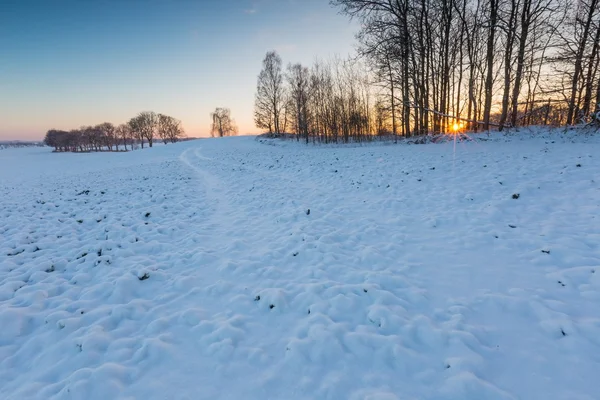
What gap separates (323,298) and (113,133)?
107471 mm

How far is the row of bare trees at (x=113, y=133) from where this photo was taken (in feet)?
263

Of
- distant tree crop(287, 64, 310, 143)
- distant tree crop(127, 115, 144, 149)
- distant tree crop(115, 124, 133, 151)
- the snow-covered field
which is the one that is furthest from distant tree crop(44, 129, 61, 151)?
the snow-covered field

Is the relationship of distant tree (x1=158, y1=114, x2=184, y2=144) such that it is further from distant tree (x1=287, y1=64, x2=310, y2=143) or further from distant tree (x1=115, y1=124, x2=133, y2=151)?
distant tree (x1=287, y1=64, x2=310, y2=143)

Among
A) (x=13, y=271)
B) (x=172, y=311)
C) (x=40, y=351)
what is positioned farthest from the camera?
(x=13, y=271)

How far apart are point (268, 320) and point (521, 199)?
22.5 feet

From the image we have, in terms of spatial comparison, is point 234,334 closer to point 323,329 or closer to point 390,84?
point 323,329

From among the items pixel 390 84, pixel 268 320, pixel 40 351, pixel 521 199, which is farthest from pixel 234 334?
pixel 390 84

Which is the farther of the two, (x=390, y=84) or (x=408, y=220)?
(x=390, y=84)

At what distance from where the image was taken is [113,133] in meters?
87.9

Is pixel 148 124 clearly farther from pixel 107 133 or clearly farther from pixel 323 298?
pixel 323 298

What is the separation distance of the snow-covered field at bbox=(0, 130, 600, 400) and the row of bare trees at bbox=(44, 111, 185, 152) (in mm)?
84468

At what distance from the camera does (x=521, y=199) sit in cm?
658

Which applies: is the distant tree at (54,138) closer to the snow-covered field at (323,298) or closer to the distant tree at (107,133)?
the distant tree at (107,133)

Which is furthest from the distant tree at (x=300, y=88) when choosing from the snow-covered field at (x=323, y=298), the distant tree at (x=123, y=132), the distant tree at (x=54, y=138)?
the distant tree at (x=54, y=138)
